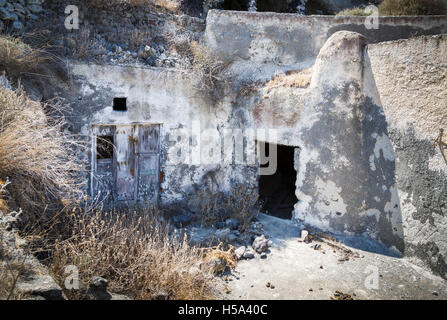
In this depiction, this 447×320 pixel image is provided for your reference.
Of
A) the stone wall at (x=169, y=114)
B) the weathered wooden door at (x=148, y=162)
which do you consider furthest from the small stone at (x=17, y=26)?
the weathered wooden door at (x=148, y=162)

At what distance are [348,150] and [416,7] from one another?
257 inches

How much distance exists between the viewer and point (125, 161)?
19.3 ft

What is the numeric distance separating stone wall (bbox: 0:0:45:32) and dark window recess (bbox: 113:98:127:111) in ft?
6.52

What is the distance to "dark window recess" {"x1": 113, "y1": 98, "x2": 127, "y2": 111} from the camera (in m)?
5.78

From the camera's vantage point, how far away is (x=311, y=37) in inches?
267

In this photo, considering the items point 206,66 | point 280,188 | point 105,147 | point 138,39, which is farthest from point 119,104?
point 280,188

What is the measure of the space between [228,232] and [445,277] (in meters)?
3.23

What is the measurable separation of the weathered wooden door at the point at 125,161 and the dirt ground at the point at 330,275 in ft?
8.87

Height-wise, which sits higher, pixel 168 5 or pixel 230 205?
pixel 168 5

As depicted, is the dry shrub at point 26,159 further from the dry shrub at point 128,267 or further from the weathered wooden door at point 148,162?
the weathered wooden door at point 148,162

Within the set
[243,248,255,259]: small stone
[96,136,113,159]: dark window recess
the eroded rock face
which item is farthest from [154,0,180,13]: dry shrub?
[243,248,255,259]: small stone

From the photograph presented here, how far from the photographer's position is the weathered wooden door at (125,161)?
5.79 m

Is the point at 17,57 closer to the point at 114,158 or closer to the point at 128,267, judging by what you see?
the point at 114,158
